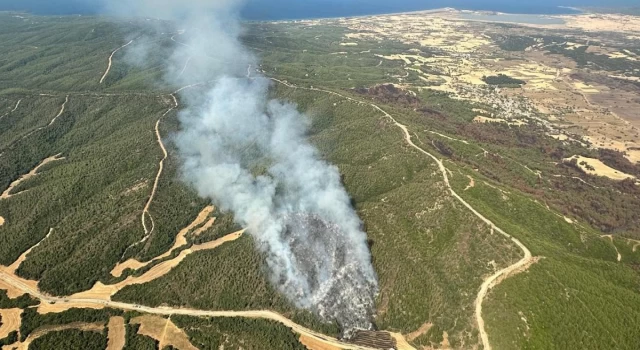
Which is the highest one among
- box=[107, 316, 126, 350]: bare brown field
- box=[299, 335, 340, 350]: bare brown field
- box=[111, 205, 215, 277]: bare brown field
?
box=[111, 205, 215, 277]: bare brown field

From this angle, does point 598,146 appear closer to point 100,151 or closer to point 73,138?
point 100,151

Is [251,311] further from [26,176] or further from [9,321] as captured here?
[26,176]

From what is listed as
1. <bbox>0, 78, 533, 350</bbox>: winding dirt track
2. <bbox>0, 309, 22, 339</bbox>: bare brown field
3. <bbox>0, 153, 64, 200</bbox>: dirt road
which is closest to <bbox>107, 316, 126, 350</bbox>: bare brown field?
<bbox>0, 78, 533, 350</bbox>: winding dirt track

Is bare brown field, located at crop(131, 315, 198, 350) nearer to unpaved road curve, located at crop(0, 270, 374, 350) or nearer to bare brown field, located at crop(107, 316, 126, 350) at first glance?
unpaved road curve, located at crop(0, 270, 374, 350)

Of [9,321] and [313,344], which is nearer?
[313,344]

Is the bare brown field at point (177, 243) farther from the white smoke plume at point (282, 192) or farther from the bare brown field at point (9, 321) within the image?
the bare brown field at point (9, 321)

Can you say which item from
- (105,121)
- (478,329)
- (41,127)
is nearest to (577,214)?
(478,329)

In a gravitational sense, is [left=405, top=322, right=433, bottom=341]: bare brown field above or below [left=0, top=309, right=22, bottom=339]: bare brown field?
above

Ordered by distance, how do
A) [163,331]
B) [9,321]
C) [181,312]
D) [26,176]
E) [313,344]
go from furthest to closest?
[26,176]
[181,312]
[9,321]
[163,331]
[313,344]

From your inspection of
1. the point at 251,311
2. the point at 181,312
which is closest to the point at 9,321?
the point at 181,312
